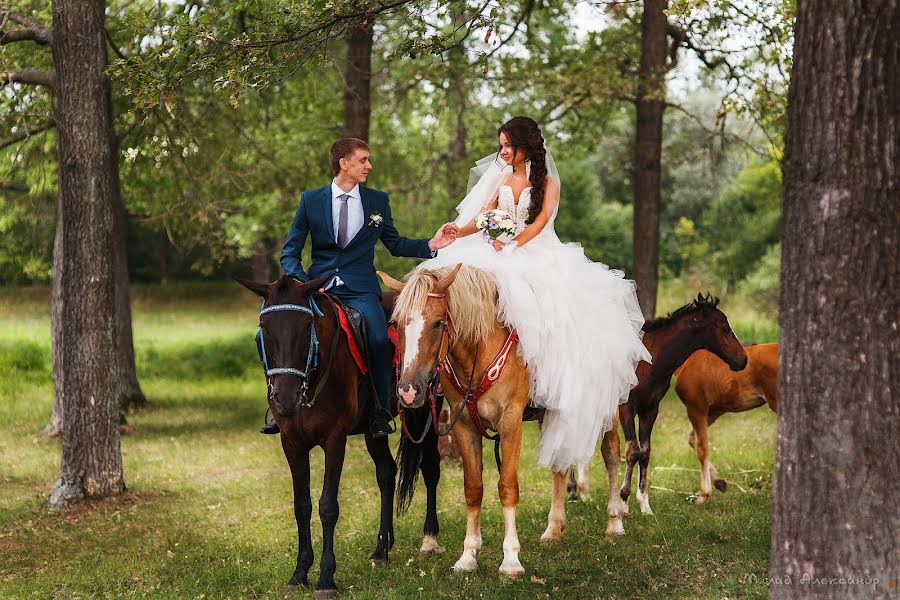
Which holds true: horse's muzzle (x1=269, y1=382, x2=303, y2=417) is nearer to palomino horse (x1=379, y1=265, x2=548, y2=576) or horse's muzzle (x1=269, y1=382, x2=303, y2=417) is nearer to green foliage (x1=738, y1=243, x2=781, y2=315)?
palomino horse (x1=379, y1=265, x2=548, y2=576)

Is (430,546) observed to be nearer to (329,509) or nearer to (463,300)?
(329,509)

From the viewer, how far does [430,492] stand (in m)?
8.07

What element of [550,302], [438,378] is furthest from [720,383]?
[438,378]

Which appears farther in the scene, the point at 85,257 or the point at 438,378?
the point at 85,257

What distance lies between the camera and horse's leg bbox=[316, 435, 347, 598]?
22.0 feet

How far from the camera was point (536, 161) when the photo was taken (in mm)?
7633

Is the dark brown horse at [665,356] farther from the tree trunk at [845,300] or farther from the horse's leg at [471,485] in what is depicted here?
the tree trunk at [845,300]

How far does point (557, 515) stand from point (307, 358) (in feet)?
10.0

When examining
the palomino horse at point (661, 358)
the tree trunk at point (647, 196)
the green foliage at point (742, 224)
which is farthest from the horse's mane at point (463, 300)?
the green foliage at point (742, 224)

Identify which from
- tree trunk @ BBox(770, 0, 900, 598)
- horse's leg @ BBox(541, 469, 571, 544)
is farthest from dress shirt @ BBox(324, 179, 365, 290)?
tree trunk @ BBox(770, 0, 900, 598)

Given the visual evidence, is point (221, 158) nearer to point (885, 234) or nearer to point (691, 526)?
point (691, 526)

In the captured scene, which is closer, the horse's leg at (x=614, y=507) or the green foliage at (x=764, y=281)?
the horse's leg at (x=614, y=507)

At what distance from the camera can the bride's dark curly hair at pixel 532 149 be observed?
7578 mm

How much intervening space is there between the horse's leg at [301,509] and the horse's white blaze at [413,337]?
1.21m
